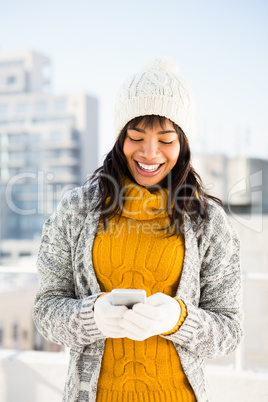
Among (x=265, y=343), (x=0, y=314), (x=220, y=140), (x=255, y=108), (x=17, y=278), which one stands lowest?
(x=265, y=343)

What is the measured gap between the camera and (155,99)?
757 millimetres

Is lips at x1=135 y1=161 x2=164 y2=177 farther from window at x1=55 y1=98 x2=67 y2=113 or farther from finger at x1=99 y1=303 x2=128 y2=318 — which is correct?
window at x1=55 y1=98 x2=67 y2=113

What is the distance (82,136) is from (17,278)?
482 inches

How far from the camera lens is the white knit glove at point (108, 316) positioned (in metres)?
0.62

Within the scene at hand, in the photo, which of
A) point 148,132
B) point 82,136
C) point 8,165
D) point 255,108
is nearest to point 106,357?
point 148,132

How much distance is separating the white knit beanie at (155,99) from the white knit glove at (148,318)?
34cm

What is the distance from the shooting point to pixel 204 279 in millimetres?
756

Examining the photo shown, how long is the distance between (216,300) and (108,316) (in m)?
0.22

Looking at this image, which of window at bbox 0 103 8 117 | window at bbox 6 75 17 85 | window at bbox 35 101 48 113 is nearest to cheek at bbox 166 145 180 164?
window at bbox 35 101 48 113

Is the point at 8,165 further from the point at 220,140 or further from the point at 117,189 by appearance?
the point at 117,189

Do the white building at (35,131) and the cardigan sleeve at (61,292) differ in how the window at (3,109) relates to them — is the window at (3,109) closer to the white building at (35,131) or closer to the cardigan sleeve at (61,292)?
the white building at (35,131)

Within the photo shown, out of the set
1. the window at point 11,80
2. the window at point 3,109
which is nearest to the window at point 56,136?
the window at point 3,109

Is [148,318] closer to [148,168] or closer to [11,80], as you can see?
[148,168]

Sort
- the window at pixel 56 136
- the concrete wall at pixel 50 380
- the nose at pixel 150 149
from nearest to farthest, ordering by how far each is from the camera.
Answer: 1. the nose at pixel 150 149
2. the concrete wall at pixel 50 380
3. the window at pixel 56 136
